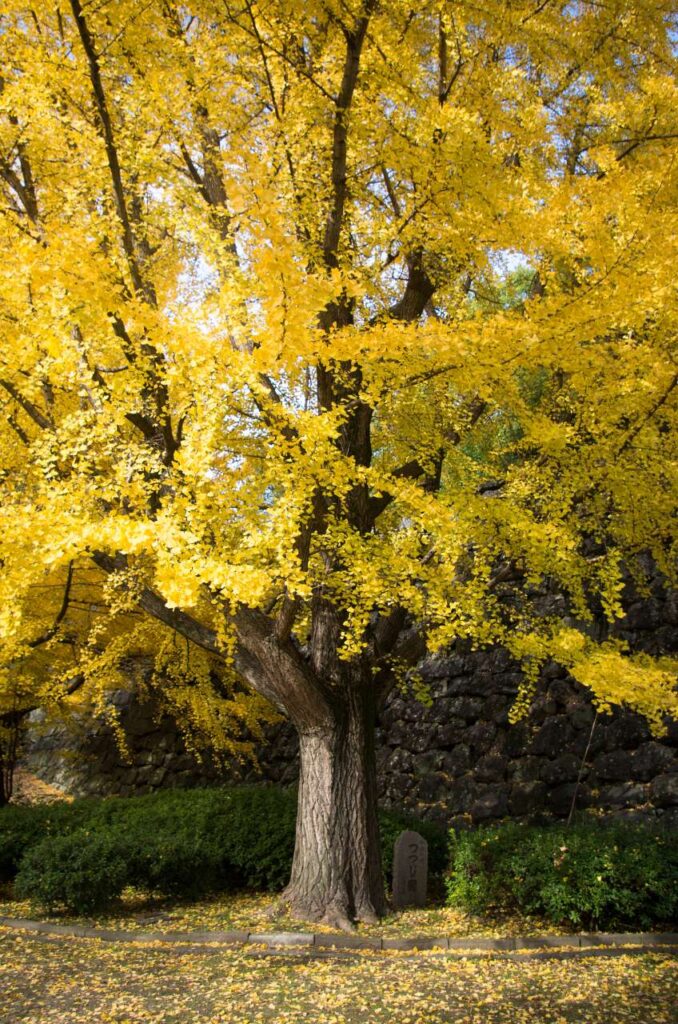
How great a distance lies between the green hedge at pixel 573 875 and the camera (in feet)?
19.9

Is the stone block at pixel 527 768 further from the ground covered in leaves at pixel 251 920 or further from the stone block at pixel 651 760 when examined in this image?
the ground covered in leaves at pixel 251 920

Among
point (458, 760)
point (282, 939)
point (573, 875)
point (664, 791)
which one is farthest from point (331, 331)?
point (458, 760)

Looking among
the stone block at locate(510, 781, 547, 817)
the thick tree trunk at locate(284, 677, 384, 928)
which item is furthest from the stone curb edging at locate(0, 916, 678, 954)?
the stone block at locate(510, 781, 547, 817)

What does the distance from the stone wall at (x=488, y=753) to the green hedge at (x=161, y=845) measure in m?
1.96

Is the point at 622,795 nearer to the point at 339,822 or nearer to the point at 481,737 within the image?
the point at 481,737

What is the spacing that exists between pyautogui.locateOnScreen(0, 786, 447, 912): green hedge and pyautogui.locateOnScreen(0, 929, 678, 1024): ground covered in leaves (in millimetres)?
1050

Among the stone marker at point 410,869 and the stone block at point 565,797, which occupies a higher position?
the stone block at point 565,797

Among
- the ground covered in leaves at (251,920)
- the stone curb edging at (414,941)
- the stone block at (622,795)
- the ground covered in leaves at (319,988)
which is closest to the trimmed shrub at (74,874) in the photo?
the ground covered in leaves at (251,920)

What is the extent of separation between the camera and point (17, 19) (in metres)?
6.31

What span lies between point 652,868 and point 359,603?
3343mm

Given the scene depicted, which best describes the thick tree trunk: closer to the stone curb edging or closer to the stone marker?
the stone marker

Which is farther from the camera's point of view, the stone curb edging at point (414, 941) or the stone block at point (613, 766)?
the stone block at point (613, 766)

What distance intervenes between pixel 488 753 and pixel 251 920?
4.71 metres

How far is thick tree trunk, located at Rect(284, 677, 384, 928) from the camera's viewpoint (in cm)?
654
